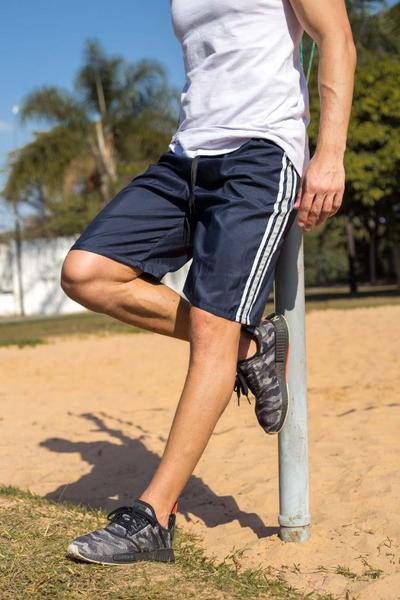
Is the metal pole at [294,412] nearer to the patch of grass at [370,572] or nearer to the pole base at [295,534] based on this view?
the pole base at [295,534]

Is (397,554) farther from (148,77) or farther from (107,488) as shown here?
(148,77)

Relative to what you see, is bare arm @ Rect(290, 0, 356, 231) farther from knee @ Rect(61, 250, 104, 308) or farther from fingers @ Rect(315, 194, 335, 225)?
knee @ Rect(61, 250, 104, 308)

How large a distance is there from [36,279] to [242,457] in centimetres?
2919

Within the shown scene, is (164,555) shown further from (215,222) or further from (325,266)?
(325,266)

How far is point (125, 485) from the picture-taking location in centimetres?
384

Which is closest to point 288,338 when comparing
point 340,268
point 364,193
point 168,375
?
point 168,375

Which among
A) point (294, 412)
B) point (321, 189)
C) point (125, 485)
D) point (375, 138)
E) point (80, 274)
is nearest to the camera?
point (321, 189)

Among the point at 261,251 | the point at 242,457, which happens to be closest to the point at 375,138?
the point at 242,457

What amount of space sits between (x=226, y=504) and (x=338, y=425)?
148cm

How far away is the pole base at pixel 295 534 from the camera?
8.86 feet

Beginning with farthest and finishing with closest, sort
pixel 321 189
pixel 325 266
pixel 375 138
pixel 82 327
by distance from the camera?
1. pixel 325 266
2. pixel 375 138
3. pixel 82 327
4. pixel 321 189

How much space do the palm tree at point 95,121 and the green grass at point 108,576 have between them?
88.4ft

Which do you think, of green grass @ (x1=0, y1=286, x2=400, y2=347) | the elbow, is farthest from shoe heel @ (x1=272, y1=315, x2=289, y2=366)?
green grass @ (x1=0, y1=286, x2=400, y2=347)

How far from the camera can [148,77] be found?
29.6m
